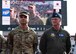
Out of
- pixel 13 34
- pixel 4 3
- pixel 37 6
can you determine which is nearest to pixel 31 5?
pixel 37 6

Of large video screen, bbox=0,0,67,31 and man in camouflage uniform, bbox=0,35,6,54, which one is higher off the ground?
large video screen, bbox=0,0,67,31

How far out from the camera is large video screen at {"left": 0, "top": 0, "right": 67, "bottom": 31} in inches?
369

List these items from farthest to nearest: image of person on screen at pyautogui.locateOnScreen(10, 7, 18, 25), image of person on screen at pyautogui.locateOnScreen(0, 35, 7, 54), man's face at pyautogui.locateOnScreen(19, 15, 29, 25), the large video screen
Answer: image of person on screen at pyautogui.locateOnScreen(10, 7, 18, 25) → the large video screen → image of person on screen at pyautogui.locateOnScreen(0, 35, 7, 54) → man's face at pyautogui.locateOnScreen(19, 15, 29, 25)

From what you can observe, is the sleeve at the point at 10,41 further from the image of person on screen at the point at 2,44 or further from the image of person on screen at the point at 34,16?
A: the image of person on screen at the point at 34,16

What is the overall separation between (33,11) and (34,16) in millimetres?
165

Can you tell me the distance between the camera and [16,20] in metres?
9.46

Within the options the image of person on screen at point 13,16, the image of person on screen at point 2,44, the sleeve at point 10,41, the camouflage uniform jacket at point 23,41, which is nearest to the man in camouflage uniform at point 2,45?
the image of person on screen at point 2,44

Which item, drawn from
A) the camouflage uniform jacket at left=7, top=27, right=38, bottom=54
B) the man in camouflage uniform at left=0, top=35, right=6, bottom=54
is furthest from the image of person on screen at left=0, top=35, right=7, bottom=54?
the camouflage uniform jacket at left=7, top=27, right=38, bottom=54

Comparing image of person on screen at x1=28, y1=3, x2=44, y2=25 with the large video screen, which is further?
image of person on screen at x1=28, y1=3, x2=44, y2=25

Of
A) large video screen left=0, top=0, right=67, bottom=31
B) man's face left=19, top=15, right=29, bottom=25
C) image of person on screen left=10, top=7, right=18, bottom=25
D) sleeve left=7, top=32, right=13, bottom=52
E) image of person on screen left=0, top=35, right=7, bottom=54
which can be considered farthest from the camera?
image of person on screen left=10, top=7, right=18, bottom=25

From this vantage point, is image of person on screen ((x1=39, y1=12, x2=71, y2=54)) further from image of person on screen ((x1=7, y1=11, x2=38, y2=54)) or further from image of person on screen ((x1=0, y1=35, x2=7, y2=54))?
image of person on screen ((x1=0, y1=35, x2=7, y2=54))

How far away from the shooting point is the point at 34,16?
9.57 metres

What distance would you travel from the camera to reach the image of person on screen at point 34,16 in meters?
9.51

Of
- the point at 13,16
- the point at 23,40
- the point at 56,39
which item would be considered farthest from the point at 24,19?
the point at 13,16
